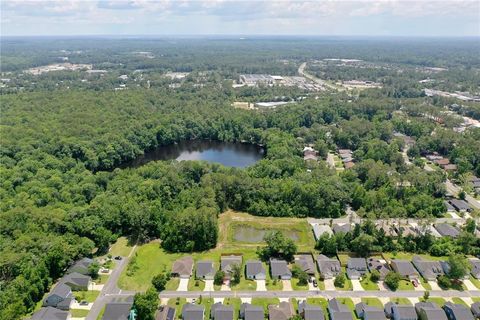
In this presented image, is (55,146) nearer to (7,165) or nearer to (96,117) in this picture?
(7,165)

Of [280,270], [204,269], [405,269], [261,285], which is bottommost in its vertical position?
[261,285]

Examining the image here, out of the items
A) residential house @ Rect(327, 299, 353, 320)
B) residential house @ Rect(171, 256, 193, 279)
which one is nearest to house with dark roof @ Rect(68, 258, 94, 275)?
residential house @ Rect(171, 256, 193, 279)

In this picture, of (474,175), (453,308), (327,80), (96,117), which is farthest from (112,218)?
(327,80)

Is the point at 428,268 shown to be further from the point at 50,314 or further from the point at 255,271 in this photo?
the point at 50,314

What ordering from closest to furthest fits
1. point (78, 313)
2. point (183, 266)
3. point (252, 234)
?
point (78, 313)
point (183, 266)
point (252, 234)

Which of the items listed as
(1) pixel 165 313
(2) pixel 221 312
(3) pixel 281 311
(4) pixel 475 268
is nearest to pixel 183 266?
(1) pixel 165 313

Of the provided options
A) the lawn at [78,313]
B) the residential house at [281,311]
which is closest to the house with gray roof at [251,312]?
the residential house at [281,311]

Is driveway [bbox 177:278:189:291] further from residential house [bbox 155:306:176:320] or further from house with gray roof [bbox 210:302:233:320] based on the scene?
house with gray roof [bbox 210:302:233:320]

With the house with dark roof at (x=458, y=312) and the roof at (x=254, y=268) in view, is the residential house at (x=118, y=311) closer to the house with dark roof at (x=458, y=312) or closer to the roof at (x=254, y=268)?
the roof at (x=254, y=268)
